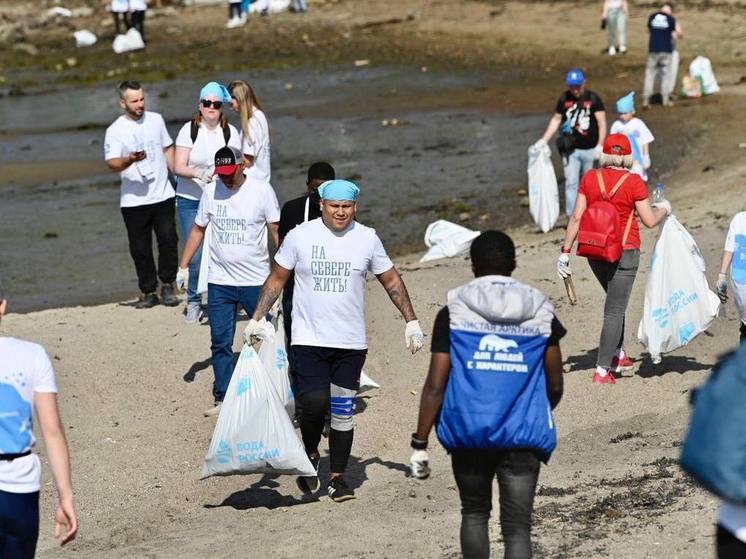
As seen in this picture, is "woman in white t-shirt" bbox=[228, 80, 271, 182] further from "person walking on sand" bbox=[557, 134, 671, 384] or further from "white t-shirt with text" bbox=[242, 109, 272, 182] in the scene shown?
"person walking on sand" bbox=[557, 134, 671, 384]

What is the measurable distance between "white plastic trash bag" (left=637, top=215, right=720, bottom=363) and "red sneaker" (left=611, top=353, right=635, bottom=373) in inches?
10.2

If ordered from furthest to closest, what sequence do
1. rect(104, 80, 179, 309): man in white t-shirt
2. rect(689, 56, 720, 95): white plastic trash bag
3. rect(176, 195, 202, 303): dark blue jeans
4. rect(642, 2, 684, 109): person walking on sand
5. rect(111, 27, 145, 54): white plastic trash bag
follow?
rect(111, 27, 145, 54): white plastic trash bag, rect(689, 56, 720, 95): white plastic trash bag, rect(642, 2, 684, 109): person walking on sand, rect(104, 80, 179, 309): man in white t-shirt, rect(176, 195, 202, 303): dark blue jeans

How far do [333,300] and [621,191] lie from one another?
2.38 m

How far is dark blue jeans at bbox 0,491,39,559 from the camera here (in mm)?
4977

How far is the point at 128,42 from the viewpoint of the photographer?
106 ft

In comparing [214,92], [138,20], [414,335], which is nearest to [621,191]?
[414,335]

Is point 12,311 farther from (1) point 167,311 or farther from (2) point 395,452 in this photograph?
(2) point 395,452

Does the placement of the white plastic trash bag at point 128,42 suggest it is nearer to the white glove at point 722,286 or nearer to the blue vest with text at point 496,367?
the white glove at point 722,286

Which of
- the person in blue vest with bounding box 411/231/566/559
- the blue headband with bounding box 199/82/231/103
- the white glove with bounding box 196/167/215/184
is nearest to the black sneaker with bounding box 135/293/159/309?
the white glove with bounding box 196/167/215/184

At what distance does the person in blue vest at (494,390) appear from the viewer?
215 inches

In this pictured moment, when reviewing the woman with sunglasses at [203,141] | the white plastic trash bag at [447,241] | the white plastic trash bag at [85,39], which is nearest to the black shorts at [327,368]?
the woman with sunglasses at [203,141]

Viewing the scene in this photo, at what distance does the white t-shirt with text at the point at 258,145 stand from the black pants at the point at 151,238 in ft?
3.06

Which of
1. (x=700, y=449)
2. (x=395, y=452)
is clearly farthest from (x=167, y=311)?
(x=700, y=449)

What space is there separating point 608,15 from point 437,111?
4848 millimetres
